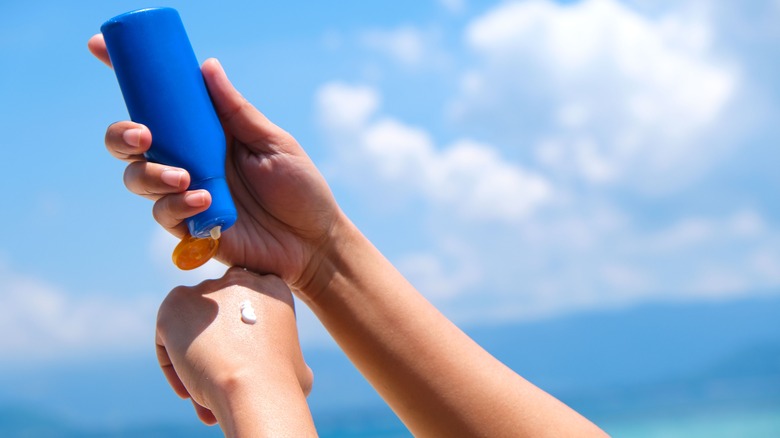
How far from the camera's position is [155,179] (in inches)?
68.4

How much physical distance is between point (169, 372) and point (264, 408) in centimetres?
40

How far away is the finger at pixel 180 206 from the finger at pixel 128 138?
0.37ft

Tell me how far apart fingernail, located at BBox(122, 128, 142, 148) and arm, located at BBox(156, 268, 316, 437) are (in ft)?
1.08

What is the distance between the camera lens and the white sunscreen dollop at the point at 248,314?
178 cm

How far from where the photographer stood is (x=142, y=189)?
1.77 m

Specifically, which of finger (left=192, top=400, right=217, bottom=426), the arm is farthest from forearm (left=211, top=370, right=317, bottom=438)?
finger (left=192, top=400, right=217, bottom=426)

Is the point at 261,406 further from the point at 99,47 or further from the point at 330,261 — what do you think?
the point at 99,47

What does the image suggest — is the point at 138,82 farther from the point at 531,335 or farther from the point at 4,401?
the point at 531,335

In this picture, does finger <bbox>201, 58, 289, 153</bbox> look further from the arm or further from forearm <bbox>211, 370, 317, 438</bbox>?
forearm <bbox>211, 370, 317, 438</bbox>

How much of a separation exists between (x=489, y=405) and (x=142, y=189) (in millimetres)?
867

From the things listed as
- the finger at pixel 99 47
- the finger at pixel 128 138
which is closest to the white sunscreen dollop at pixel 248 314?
the finger at pixel 128 138

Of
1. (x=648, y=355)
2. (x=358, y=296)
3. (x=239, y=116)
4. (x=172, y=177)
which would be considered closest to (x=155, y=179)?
(x=172, y=177)

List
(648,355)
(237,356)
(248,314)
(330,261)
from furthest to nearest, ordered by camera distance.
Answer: (648,355), (330,261), (248,314), (237,356)

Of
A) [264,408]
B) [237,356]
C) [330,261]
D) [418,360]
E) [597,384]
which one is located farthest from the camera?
[597,384]
